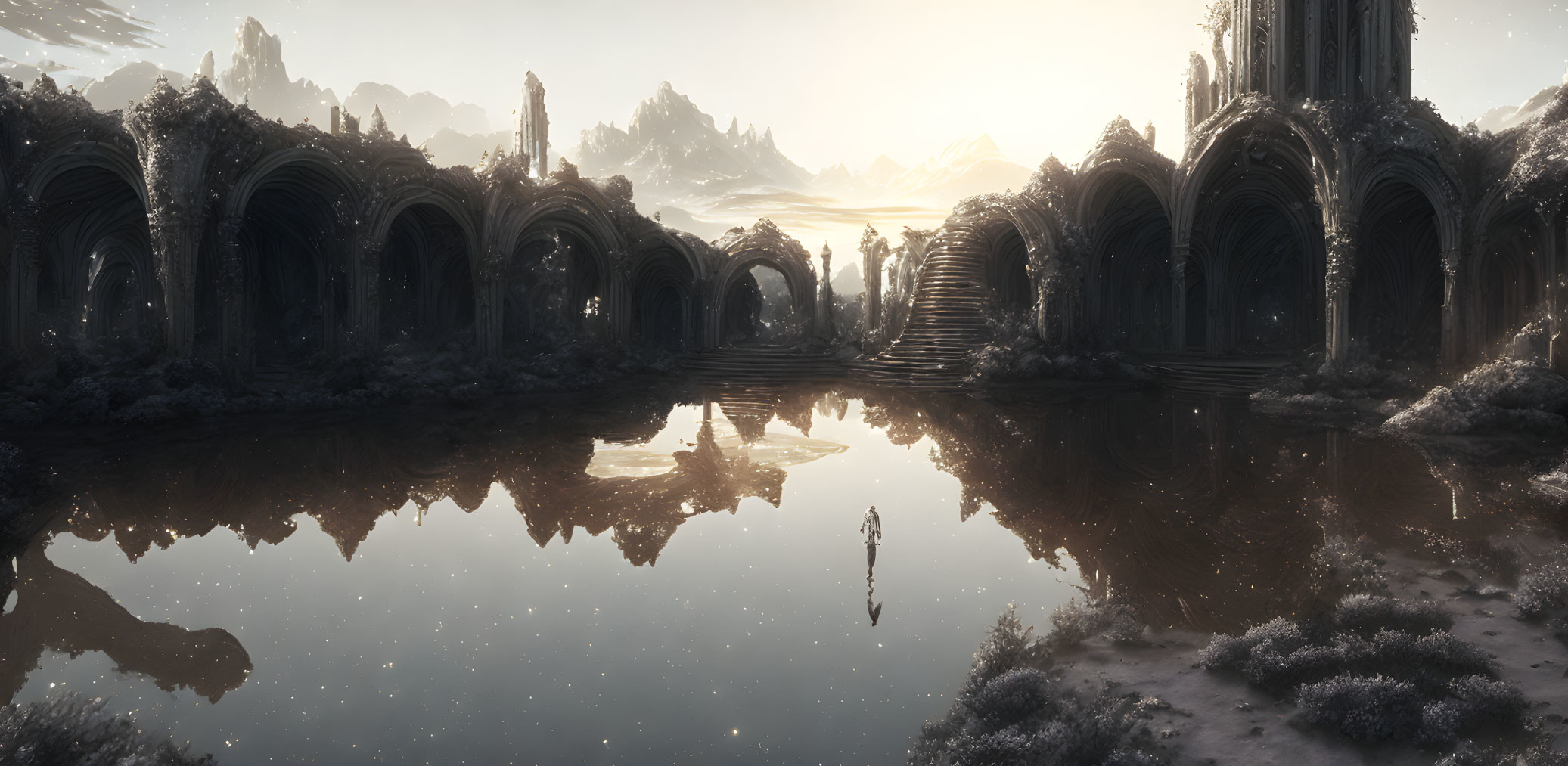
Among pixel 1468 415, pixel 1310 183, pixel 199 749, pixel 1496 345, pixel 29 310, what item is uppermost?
pixel 1310 183

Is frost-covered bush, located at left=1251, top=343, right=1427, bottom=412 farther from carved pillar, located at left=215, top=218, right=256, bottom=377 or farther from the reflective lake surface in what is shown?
carved pillar, located at left=215, top=218, right=256, bottom=377

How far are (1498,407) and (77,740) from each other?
16.9 meters

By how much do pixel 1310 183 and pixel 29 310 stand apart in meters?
31.8

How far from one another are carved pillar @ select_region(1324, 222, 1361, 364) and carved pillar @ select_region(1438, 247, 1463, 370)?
1.58 meters

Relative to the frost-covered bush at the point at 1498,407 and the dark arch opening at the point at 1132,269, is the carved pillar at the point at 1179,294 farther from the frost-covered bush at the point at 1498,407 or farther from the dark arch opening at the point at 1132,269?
the frost-covered bush at the point at 1498,407

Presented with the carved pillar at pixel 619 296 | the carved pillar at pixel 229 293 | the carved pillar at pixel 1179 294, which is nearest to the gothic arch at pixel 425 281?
the carved pillar at pixel 619 296

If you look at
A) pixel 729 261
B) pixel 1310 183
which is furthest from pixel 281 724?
pixel 729 261

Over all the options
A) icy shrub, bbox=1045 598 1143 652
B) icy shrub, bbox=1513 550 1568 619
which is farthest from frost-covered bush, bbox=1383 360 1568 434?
icy shrub, bbox=1045 598 1143 652

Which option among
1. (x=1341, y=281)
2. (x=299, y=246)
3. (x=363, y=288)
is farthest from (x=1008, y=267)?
(x=299, y=246)

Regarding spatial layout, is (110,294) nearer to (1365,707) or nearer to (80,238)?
(80,238)

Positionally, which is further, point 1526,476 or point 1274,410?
point 1274,410

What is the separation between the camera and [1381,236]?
2223 cm

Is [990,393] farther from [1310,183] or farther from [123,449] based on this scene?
[123,449]

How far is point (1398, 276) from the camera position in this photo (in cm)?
2228
